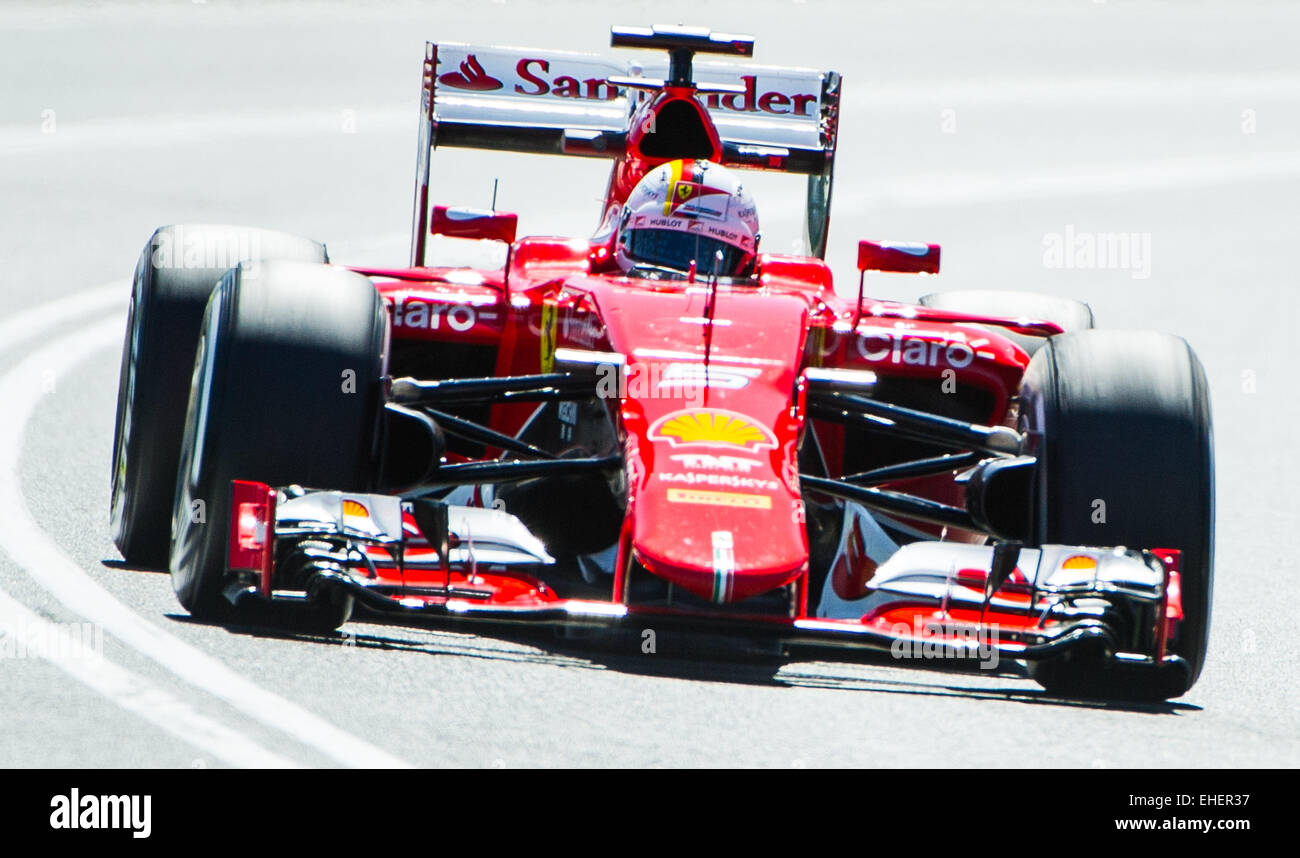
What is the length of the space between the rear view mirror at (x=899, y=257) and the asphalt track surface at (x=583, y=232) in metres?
1.59

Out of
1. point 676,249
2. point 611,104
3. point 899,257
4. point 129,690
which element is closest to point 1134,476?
point 899,257

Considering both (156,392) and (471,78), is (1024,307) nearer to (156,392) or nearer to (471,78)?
(471,78)

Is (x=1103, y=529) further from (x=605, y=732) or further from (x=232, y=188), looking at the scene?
(x=232, y=188)

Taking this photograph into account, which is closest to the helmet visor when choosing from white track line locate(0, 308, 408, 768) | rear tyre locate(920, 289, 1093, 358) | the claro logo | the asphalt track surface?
the claro logo

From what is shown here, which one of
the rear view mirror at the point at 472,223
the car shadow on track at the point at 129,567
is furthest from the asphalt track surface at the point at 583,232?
the rear view mirror at the point at 472,223

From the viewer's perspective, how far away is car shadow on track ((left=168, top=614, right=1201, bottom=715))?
5.66 m

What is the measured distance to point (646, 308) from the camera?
674cm

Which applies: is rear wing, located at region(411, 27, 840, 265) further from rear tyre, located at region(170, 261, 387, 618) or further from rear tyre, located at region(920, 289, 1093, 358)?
rear tyre, located at region(170, 261, 387, 618)

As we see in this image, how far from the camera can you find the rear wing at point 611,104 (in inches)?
349

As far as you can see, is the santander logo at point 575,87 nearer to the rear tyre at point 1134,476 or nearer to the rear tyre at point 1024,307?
the rear tyre at point 1024,307

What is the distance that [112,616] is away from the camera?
5852 mm

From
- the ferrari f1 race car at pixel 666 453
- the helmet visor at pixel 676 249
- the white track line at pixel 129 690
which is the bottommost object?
the white track line at pixel 129 690

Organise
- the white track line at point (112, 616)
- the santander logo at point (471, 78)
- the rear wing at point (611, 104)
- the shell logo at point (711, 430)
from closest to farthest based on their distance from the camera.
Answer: the white track line at point (112, 616) < the shell logo at point (711, 430) < the rear wing at point (611, 104) < the santander logo at point (471, 78)
